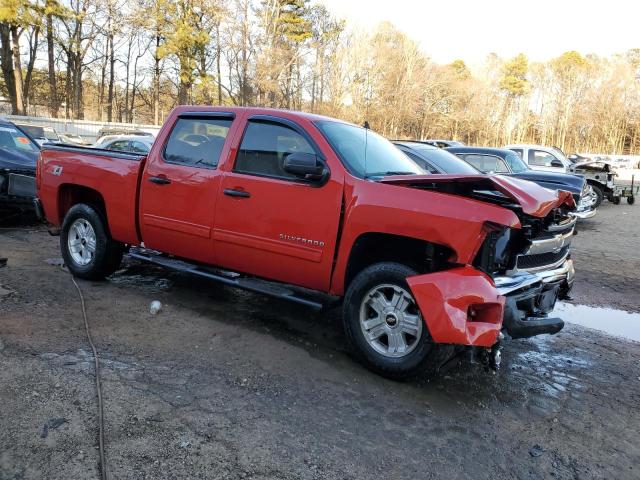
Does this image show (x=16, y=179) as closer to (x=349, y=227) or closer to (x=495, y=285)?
(x=349, y=227)

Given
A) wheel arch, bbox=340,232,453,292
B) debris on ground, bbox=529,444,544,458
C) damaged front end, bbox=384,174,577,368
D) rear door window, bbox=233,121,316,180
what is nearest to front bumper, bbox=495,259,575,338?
damaged front end, bbox=384,174,577,368

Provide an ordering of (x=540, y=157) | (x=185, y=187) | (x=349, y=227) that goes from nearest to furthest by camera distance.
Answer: (x=349, y=227), (x=185, y=187), (x=540, y=157)

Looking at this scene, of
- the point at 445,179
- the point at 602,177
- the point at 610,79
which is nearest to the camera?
the point at 445,179

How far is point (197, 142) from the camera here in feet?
16.4

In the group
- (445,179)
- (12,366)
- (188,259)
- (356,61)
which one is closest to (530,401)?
(445,179)

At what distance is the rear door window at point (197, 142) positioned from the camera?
15.8 feet

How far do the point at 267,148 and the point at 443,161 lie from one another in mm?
4480

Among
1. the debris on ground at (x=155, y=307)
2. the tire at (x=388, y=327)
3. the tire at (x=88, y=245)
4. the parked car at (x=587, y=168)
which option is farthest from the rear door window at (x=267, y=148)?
the parked car at (x=587, y=168)

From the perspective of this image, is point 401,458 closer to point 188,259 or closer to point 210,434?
point 210,434

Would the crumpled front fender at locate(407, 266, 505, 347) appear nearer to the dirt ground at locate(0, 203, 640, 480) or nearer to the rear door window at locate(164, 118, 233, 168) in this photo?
the dirt ground at locate(0, 203, 640, 480)

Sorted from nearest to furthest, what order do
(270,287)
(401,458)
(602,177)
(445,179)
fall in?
(401,458) → (445,179) → (270,287) → (602,177)

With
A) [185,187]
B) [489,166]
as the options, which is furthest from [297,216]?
[489,166]

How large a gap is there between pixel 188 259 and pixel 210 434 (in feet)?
8.00

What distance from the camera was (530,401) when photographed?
144 inches
